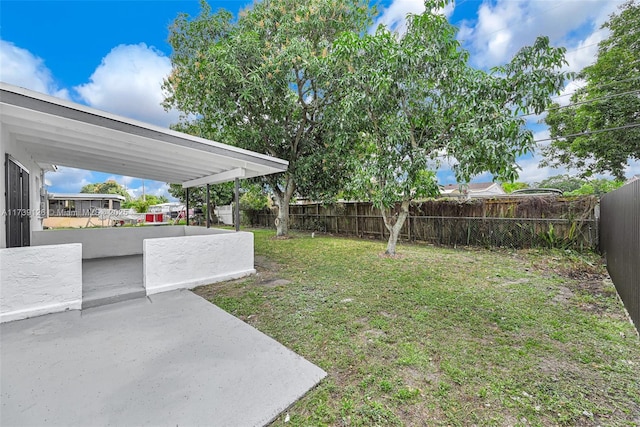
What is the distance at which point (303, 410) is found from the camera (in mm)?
1939

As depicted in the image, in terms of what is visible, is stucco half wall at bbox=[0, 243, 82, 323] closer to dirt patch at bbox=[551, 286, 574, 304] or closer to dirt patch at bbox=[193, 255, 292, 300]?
dirt patch at bbox=[193, 255, 292, 300]

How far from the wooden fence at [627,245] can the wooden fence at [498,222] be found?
97.3 inches

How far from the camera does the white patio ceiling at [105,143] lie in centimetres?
315

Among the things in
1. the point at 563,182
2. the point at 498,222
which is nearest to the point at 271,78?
the point at 498,222

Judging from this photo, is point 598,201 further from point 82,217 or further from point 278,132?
point 82,217

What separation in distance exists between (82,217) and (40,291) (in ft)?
59.7

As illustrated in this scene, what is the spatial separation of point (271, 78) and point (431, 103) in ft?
17.5

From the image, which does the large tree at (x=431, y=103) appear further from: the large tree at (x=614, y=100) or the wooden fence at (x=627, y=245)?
the large tree at (x=614, y=100)

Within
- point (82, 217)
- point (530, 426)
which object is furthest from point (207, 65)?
point (82, 217)

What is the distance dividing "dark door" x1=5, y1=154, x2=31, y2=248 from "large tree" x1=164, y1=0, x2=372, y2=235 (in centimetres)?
566

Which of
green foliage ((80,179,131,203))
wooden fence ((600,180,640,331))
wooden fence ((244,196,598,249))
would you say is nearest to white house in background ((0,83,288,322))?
wooden fence ((600,180,640,331))

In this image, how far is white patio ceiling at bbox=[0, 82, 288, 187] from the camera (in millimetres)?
3146

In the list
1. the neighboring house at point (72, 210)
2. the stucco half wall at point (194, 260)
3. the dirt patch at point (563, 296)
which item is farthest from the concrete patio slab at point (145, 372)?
the neighboring house at point (72, 210)

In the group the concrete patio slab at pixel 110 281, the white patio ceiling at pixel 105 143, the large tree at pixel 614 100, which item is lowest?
the concrete patio slab at pixel 110 281
